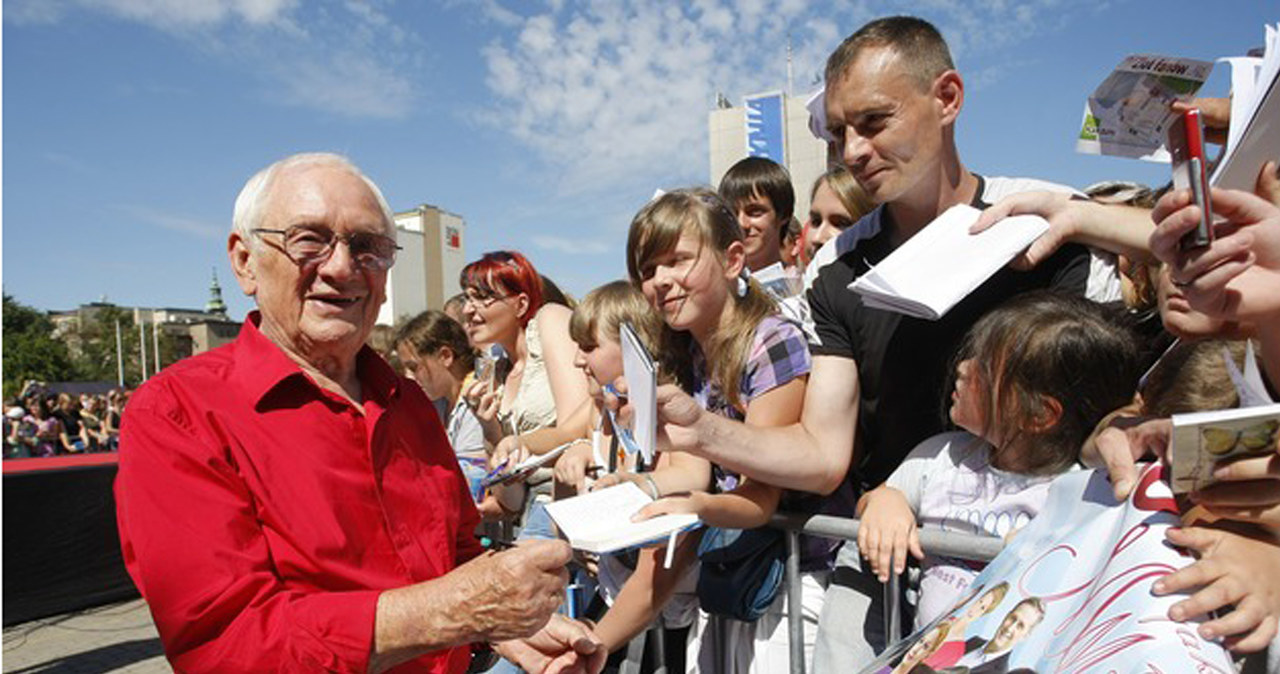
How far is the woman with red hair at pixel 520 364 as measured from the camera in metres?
4.03

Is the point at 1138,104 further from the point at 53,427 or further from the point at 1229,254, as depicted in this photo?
the point at 53,427

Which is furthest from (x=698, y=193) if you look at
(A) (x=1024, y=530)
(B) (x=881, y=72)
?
Result: (A) (x=1024, y=530)

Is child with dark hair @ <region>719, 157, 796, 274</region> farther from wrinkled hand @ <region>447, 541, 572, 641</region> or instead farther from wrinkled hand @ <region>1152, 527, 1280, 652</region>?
wrinkled hand @ <region>1152, 527, 1280, 652</region>

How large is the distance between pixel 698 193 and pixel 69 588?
25.3ft

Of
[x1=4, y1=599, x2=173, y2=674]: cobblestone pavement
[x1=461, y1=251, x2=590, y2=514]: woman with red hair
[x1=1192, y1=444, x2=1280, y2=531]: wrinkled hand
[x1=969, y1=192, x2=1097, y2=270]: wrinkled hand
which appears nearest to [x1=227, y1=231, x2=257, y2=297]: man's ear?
[x1=969, y1=192, x2=1097, y2=270]: wrinkled hand

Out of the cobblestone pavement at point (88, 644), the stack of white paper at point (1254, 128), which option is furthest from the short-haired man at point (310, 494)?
the cobblestone pavement at point (88, 644)

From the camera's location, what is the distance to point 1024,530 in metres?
1.45

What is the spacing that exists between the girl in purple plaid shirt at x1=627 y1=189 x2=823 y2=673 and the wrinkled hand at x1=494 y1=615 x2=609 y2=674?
44cm

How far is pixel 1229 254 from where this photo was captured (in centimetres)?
122

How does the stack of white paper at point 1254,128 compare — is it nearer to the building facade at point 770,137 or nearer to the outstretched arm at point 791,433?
the outstretched arm at point 791,433

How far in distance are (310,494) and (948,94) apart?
1.99 meters

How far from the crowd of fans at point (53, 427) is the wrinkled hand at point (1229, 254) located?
2004 cm

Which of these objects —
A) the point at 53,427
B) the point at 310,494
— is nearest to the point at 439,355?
the point at 310,494

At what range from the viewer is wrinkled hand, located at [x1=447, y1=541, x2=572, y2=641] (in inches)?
64.9
